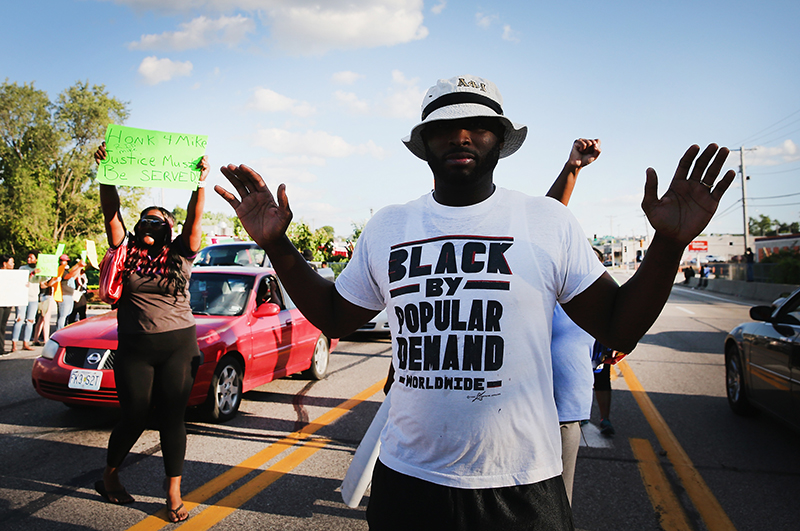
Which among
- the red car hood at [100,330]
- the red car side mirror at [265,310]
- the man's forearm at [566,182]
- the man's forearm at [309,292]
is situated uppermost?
the man's forearm at [566,182]

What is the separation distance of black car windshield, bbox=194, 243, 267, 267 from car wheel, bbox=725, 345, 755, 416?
26.5ft

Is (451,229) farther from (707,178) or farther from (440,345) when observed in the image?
(707,178)

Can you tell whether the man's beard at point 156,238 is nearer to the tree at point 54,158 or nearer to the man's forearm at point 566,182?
the man's forearm at point 566,182

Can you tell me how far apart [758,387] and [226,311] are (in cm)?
564

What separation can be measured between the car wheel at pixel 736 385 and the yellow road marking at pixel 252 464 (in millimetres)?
4150

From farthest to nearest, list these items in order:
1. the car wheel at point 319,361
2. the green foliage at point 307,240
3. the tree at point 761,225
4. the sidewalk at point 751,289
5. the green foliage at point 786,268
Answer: the tree at point 761,225 < the green foliage at point 786,268 < the sidewalk at point 751,289 < the green foliage at point 307,240 < the car wheel at point 319,361

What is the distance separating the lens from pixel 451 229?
1651 millimetres

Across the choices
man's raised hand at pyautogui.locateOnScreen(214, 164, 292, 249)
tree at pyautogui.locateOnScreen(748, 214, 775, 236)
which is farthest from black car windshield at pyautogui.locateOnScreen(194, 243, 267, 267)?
tree at pyautogui.locateOnScreen(748, 214, 775, 236)

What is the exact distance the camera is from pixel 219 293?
21.7ft

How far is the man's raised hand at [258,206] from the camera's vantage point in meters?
1.87

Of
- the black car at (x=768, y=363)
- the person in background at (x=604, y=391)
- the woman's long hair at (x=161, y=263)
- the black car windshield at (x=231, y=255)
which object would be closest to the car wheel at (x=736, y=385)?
the black car at (x=768, y=363)

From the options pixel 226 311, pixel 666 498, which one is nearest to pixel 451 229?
pixel 666 498

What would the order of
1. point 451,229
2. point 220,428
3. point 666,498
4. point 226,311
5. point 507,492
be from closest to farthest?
point 507,492 → point 451,229 → point 666,498 → point 220,428 → point 226,311

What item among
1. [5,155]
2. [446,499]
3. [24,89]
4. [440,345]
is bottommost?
[446,499]
